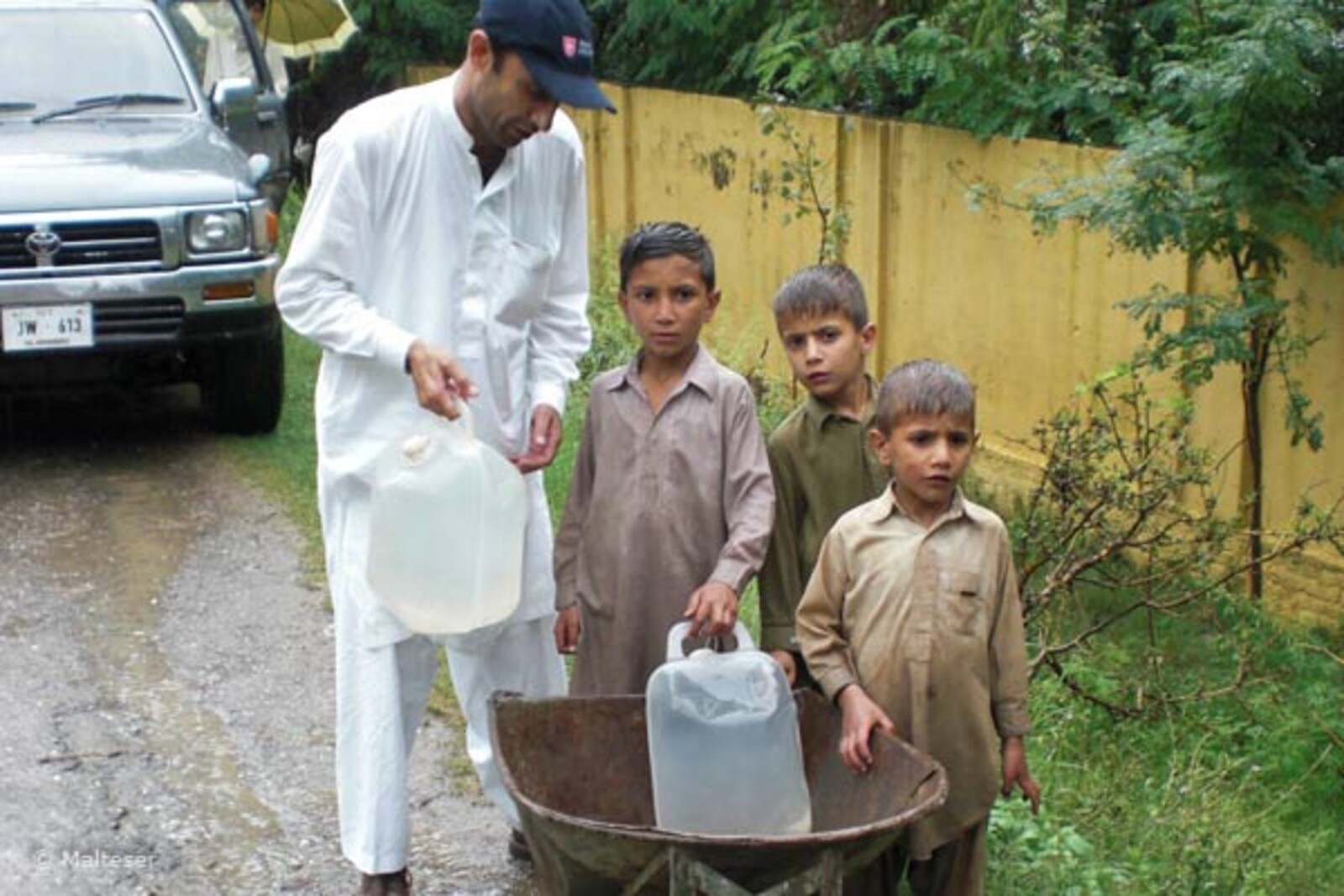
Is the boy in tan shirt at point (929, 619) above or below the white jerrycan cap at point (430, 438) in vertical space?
below

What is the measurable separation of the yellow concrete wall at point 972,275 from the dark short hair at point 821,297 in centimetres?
342

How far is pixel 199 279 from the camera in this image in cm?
890


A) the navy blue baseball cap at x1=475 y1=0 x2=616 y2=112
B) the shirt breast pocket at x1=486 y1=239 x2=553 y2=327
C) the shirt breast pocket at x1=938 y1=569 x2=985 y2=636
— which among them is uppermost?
the navy blue baseball cap at x1=475 y1=0 x2=616 y2=112

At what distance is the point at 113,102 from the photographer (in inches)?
384

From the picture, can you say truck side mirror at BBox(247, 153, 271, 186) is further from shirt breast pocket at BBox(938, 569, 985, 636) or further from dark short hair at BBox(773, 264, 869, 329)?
shirt breast pocket at BBox(938, 569, 985, 636)

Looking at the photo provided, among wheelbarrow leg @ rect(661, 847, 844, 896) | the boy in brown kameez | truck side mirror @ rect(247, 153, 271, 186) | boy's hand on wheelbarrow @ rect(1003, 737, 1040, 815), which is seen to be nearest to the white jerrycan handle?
the boy in brown kameez

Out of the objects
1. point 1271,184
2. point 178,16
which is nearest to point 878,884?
point 1271,184

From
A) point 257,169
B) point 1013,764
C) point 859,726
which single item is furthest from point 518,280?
point 257,169

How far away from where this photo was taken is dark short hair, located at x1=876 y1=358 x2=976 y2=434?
3971mm

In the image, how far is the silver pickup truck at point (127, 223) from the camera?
341 inches

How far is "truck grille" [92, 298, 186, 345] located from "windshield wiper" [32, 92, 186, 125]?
123cm

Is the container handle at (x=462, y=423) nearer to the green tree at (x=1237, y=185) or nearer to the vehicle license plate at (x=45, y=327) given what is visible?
the green tree at (x=1237, y=185)

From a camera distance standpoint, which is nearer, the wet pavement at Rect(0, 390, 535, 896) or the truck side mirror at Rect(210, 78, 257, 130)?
the wet pavement at Rect(0, 390, 535, 896)

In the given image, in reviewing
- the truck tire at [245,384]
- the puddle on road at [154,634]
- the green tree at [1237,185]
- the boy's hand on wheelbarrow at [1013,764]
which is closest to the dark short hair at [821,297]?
the boy's hand on wheelbarrow at [1013,764]
